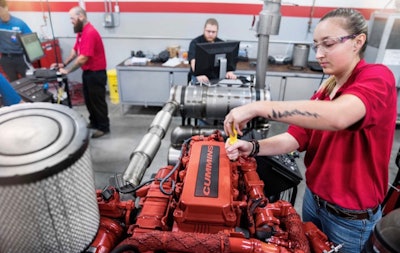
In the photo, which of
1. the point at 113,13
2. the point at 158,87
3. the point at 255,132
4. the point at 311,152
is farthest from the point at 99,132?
the point at 311,152

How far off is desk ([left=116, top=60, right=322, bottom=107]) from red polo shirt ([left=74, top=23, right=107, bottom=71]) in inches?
28.2

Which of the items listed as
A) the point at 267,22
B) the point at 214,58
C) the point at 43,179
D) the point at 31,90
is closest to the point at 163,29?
the point at 31,90

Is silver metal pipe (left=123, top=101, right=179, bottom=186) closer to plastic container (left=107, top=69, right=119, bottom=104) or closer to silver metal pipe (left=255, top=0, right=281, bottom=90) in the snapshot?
silver metal pipe (left=255, top=0, right=281, bottom=90)

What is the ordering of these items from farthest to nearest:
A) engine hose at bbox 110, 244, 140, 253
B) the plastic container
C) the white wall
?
the plastic container, the white wall, engine hose at bbox 110, 244, 140, 253

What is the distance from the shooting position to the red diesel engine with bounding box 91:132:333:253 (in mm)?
715

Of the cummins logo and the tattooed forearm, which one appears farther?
the cummins logo

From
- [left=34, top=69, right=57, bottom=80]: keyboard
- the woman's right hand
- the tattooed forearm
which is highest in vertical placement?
the tattooed forearm

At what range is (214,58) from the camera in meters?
2.35

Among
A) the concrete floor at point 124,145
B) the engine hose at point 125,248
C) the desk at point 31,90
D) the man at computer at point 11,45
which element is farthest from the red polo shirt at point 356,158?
the man at computer at point 11,45

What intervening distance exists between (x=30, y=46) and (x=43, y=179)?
3.26 metres

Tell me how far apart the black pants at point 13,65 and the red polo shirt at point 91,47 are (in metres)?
1.28

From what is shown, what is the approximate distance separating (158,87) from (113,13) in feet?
5.15

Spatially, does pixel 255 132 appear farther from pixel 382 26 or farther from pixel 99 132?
pixel 382 26

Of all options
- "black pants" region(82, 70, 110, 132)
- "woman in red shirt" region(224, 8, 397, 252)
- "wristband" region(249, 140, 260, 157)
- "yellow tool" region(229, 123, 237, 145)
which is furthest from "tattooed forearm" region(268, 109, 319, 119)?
"black pants" region(82, 70, 110, 132)
